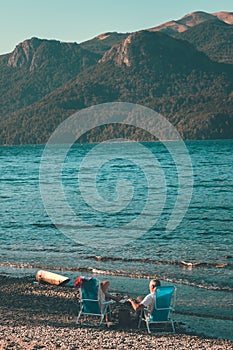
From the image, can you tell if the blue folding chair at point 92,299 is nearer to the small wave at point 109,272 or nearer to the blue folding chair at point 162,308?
the blue folding chair at point 162,308

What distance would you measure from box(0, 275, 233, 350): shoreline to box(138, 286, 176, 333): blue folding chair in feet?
1.05

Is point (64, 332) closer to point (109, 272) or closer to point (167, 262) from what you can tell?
point (109, 272)

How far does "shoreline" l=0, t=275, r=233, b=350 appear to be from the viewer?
10.8m

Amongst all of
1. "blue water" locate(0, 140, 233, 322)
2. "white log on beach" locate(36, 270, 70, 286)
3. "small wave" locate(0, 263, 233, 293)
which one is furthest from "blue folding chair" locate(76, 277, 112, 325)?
"small wave" locate(0, 263, 233, 293)

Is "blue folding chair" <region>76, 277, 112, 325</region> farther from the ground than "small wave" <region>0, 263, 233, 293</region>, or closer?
farther from the ground

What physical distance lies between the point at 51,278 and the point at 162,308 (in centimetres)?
575

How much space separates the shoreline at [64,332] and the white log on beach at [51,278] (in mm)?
1573

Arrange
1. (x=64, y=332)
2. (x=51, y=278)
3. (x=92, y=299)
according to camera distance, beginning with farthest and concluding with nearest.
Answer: (x=51, y=278), (x=92, y=299), (x=64, y=332)

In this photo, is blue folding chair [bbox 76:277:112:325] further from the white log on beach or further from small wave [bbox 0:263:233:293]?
small wave [bbox 0:263:233:293]

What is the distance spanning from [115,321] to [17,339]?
2474mm

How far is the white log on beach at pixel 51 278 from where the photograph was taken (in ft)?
55.4

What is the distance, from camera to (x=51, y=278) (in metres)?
17.1

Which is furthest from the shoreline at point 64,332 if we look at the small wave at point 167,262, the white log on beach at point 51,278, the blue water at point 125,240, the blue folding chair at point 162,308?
the small wave at point 167,262

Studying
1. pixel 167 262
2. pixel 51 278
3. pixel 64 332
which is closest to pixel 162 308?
pixel 64 332
